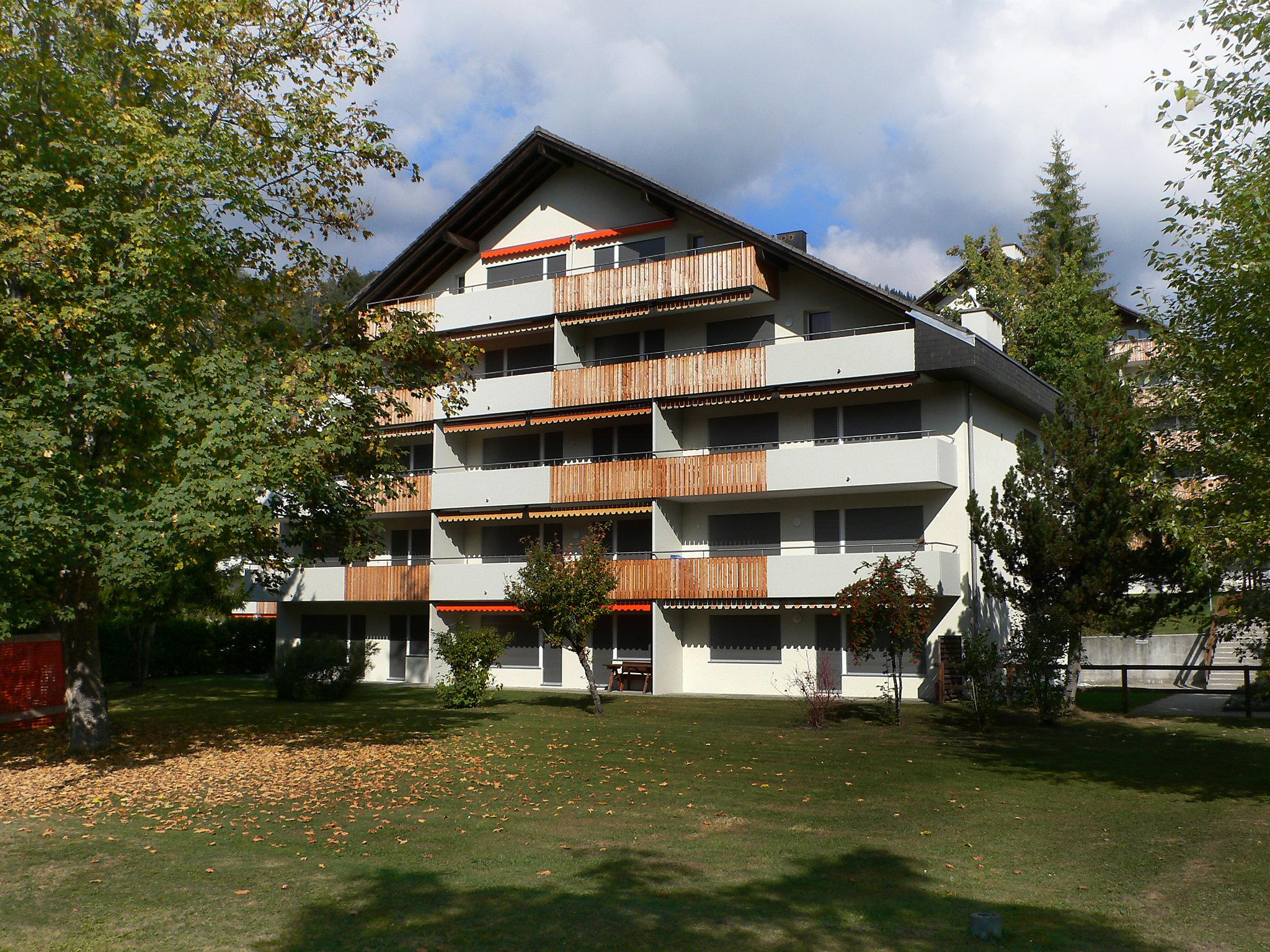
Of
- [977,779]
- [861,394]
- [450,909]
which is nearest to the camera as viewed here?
[450,909]

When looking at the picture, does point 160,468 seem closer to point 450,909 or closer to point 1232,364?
point 450,909

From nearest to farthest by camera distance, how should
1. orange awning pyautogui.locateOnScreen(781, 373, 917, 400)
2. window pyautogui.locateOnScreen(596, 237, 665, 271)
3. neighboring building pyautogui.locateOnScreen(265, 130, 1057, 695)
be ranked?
orange awning pyautogui.locateOnScreen(781, 373, 917, 400)
neighboring building pyautogui.locateOnScreen(265, 130, 1057, 695)
window pyautogui.locateOnScreen(596, 237, 665, 271)

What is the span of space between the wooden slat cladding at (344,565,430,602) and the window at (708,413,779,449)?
1009 cm

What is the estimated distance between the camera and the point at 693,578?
29.8m

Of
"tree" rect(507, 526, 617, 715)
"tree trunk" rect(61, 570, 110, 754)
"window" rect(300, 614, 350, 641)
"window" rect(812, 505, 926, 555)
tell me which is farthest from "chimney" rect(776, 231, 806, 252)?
"tree trunk" rect(61, 570, 110, 754)

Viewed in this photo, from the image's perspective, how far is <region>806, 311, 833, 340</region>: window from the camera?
1200 inches

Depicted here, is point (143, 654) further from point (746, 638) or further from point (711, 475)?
point (746, 638)

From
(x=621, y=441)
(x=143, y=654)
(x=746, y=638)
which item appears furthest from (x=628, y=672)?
(x=143, y=654)

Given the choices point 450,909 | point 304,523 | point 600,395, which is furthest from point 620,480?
point 450,909

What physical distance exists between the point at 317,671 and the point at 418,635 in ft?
25.4

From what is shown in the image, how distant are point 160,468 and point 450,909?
10130 millimetres

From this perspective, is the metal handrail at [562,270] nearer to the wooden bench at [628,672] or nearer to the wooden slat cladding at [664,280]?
the wooden slat cladding at [664,280]

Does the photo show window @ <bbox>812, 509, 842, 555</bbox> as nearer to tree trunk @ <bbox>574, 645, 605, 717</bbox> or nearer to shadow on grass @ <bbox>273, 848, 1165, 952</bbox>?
tree trunk @ <bbox>574, 645, 605, 717</bbox>

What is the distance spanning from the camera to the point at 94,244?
15.6 m
